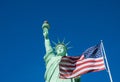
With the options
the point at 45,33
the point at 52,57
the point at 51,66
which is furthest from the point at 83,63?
the point at 45,33

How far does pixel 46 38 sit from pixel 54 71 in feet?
6.38

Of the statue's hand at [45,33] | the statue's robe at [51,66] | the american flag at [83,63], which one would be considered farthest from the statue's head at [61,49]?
the american flag at [83,63]

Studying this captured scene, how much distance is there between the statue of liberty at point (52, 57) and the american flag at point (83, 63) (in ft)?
10.3

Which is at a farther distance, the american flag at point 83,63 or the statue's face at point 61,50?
the statue's face at point 61,50

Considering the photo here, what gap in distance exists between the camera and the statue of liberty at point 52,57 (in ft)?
57.8

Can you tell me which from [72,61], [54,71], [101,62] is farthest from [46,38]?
[101,62]

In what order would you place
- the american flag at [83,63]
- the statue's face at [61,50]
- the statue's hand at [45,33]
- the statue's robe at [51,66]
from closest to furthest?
1. the american flag at [83,63]
2. the statue's robe at [51,66]
3. the statue's face at [61,50]
4. the statue's hand at [45,33]

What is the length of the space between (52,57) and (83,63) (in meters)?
4.40

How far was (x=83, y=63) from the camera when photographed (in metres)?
13.9

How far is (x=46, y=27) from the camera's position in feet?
60.8

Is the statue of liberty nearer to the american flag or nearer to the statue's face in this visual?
the statue's face

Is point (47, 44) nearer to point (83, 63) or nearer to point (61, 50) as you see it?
point (61, 50)

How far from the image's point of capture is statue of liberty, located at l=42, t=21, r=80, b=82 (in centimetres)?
1762

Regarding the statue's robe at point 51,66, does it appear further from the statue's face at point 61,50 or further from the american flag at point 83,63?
the american flag at point 83,63
